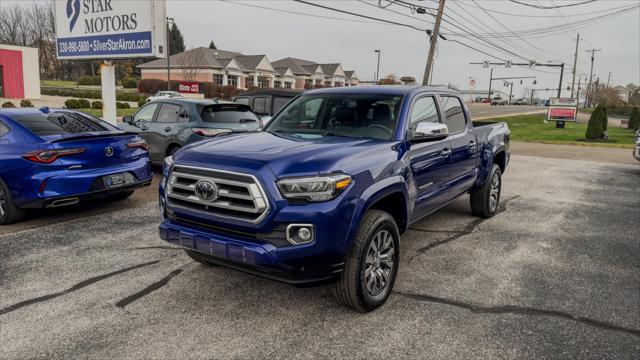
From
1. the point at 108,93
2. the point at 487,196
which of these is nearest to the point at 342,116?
the point at 487,196

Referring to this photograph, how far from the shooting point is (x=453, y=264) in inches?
196

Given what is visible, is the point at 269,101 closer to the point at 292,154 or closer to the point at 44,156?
the point at 44,156

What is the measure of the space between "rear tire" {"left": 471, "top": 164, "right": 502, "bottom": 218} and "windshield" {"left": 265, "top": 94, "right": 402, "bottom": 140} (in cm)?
277

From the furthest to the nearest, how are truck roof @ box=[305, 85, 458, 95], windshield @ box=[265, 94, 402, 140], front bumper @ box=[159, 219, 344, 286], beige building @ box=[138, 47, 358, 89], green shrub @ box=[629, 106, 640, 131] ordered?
beige building @ box=[138, 47, 358, 89] < green shrub @ box=[629, 106, 640, 131] < truck roof @ box=[305, 85, 458, 95] < windshield @ box=[265, 94, 402, 140] < front bumper @ box=[159, 219, 344, 286]

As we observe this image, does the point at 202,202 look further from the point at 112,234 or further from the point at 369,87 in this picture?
the point at 112,234

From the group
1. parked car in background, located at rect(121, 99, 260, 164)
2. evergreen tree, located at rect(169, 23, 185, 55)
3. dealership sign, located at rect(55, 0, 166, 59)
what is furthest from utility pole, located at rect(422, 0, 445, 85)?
evergreen tree, located at rect(169, 23, 185, 55)

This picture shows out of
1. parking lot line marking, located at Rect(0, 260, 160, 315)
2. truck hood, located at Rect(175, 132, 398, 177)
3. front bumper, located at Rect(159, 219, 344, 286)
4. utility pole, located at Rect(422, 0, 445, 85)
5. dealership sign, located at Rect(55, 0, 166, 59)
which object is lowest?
parking lot line marking, located at Rect(0, 260, 160, 315)

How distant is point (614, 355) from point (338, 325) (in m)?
1.96

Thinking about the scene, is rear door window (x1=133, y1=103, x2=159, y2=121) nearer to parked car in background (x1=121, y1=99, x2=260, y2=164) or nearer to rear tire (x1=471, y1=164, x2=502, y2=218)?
parked car in background (x1=121, y1=99, x2=260, y2=164)

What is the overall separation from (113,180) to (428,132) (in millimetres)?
4339

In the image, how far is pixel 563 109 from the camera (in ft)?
105

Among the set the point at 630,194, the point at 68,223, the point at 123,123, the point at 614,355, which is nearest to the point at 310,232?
the point at 614,355

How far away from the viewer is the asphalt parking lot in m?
3.27

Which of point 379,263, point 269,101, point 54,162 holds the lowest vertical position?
point 379,263
